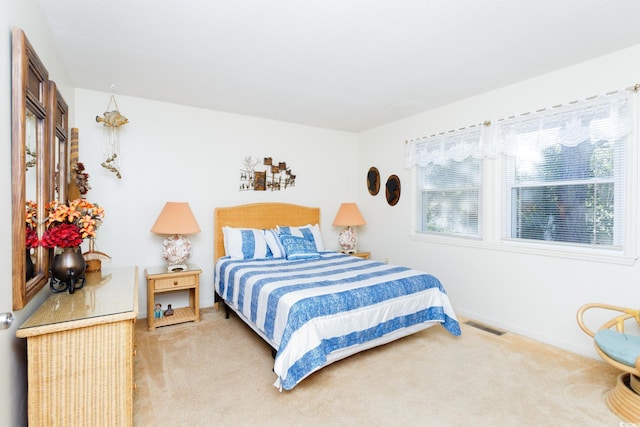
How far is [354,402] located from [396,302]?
2.83 feet

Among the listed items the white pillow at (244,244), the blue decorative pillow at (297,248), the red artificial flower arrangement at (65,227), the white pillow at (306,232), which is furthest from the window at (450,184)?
the red artificial flower arrangement at (65,227)

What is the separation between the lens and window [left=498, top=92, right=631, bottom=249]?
99.8 inches

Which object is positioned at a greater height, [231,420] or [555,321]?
[555,321]

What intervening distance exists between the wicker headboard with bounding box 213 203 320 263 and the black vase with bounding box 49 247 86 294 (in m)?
1.96

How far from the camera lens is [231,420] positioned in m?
1.89

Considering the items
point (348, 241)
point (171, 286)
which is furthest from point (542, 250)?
point (171, 286)

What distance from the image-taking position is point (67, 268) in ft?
6.17

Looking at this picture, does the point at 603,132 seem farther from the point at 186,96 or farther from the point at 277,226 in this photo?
the point at 186,96

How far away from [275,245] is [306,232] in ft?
1.70

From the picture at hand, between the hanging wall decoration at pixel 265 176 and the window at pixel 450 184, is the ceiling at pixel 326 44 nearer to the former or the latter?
the window at pixel 450 184

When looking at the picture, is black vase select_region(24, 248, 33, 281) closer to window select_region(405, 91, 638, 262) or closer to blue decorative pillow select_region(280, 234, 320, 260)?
blue decorative pillow select_region(280, 234, 320, 260)

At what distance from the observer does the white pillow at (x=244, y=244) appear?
3.68m

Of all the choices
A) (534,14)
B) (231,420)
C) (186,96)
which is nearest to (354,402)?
(231,420)

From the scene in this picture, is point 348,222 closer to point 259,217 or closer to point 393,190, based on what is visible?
point 393,190
